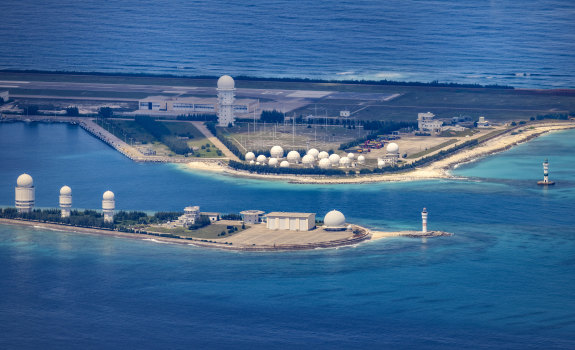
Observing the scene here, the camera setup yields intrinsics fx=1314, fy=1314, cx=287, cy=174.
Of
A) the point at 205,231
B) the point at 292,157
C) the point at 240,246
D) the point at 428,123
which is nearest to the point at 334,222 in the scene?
the point at 240,246

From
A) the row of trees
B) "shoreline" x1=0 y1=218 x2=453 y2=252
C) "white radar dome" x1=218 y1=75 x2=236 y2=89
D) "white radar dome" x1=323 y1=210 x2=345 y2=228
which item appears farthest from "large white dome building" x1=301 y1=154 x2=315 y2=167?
"white radar dome" x1=323 y1=210 x2=345 y2=228

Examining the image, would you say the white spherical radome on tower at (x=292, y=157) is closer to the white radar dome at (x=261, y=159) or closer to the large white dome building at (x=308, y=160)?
the large white dome building at (x=308, y=160)

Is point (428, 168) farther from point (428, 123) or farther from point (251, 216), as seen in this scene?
point (251, 216)

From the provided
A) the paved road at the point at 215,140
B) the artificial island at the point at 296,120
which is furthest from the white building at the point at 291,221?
the paved road at the point at 215,140

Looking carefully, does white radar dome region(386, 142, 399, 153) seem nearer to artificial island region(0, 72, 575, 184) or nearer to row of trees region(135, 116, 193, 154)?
artificial island region(0, 72, 575, 184)

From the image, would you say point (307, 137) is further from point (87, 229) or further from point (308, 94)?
point (87, 229)
